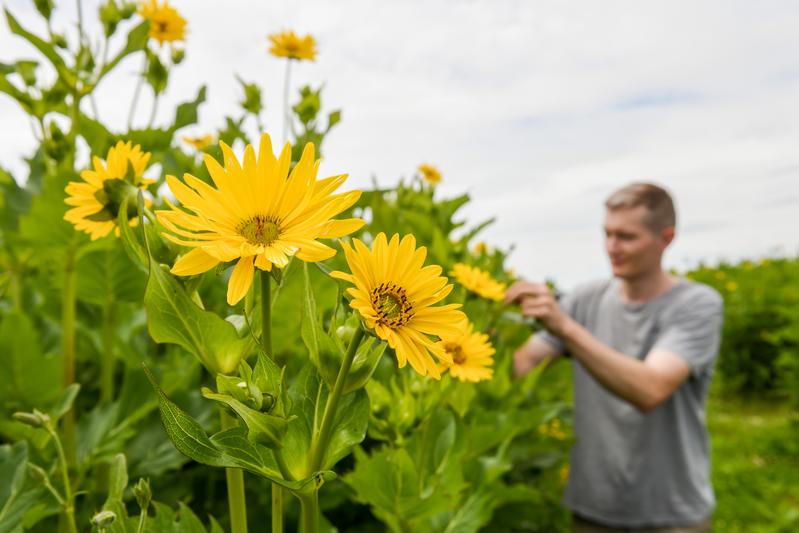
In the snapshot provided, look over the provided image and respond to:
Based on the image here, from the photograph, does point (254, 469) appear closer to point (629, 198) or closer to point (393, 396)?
point (393, 396)

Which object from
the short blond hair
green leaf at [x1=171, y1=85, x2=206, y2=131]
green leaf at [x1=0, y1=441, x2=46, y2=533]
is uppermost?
green leaf at [x1=171, y1=85, x2=206, y2=131]

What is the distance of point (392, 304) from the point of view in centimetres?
59

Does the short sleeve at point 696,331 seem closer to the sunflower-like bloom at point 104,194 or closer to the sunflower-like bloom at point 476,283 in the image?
the sunflower-like bloom at point 476,283

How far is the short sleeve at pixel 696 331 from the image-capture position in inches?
112

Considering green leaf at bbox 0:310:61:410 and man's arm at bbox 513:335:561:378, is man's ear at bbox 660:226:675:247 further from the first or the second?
green leaf at bbox 0:310:61:410

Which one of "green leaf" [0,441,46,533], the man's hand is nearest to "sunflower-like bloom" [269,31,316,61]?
the man's hand

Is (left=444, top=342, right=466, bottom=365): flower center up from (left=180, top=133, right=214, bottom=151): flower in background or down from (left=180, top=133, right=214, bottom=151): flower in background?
down

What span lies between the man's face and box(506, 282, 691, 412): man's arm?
1.43 ft

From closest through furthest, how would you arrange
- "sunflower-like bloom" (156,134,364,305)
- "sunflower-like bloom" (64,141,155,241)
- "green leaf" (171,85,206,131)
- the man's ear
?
"sunflower-like bloom" (156,134,364,305) → "sunflower-like bloom" (64,141,155,241) → "green leaf" (171,85,206,131) → the man's ear

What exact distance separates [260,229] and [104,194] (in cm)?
32

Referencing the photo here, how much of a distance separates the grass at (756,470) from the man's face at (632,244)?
2172mm

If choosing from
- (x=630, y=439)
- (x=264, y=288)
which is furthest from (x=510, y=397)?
(x=630, y=439)

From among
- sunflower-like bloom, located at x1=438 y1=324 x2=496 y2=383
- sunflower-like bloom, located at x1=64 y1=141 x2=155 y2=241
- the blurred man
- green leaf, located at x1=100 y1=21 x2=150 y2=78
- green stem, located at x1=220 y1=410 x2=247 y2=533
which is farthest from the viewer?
the blurred man

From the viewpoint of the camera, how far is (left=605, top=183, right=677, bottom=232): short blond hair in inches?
120
